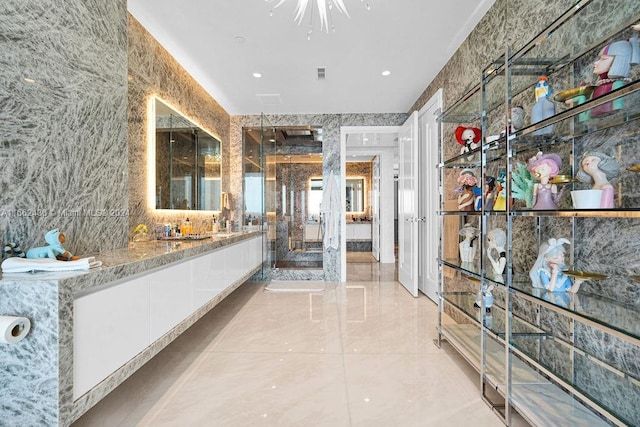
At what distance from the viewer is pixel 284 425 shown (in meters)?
1.64

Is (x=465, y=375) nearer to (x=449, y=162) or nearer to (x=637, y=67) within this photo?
(x=449, y=162)

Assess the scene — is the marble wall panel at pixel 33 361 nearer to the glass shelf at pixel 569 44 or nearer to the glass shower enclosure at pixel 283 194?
the glass shelf at pixel 569 44

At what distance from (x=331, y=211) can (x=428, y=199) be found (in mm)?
1590

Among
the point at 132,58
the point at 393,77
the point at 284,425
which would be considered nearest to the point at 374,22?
the point at 393,77

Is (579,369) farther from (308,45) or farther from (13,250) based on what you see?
(308,45)

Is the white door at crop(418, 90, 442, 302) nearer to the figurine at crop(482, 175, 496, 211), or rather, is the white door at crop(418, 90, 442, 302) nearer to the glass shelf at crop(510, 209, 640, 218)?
the figurine at crop(482, 175, 496, 211)

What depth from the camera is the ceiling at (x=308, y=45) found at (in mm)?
2482

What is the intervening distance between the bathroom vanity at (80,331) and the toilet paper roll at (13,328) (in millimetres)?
33

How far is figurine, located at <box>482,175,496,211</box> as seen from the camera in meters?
1.99

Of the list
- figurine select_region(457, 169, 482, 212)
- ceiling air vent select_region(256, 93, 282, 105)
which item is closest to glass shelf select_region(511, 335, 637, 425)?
figurine select_region(457, 169, 482, 212)

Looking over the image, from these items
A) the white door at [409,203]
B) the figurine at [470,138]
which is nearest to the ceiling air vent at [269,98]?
the white door at [409,203]

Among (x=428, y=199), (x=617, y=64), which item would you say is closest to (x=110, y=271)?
(x=617, y=64)

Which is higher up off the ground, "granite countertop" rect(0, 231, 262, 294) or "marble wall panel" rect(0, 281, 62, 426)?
"granite countertop" rect(0, 231, 262, 294)

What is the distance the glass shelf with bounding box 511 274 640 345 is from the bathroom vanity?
203 cm
